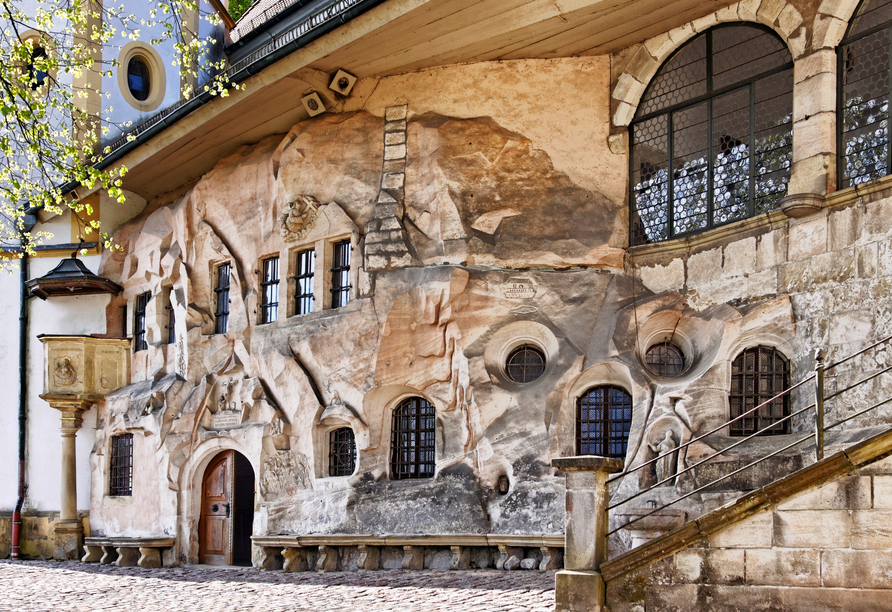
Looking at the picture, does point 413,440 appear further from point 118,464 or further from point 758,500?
point 758,500

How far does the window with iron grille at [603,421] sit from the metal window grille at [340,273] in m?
4.63

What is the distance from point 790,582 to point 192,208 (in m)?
14.4

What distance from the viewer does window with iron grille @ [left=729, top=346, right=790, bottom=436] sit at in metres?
12.8

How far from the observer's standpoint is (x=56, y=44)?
438 inches

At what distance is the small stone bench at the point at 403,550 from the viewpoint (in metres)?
13.5

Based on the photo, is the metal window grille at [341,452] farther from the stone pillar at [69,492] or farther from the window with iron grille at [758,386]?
the stone pillar at [69,492]

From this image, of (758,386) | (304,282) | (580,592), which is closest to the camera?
(580,592)

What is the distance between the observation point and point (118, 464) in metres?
21.0

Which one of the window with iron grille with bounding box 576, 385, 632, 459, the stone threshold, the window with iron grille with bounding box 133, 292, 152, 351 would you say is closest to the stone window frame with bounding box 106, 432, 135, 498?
the window with iron grille with bounding box 133, 292, 152, 351

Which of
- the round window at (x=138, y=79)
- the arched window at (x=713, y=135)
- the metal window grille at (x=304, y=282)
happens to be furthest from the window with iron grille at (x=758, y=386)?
the round window at (x=138, y=79)

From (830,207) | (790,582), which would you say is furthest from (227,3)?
(790,582)

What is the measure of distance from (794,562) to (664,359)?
642cm

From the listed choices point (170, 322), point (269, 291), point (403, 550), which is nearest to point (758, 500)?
point (403, 550)

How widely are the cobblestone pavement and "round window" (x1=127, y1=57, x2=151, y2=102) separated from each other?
12.0 m
